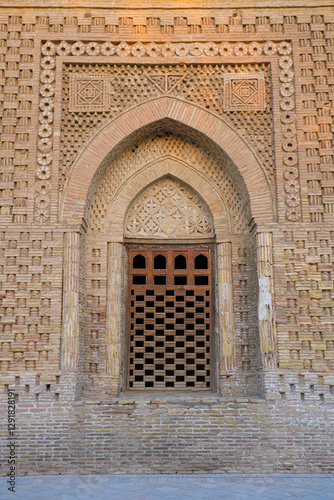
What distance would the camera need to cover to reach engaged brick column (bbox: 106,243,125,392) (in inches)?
283

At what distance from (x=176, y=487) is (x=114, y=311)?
270cm

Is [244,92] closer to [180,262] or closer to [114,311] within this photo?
[180,262]

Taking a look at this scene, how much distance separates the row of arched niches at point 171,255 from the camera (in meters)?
7.29

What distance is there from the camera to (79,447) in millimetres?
6281

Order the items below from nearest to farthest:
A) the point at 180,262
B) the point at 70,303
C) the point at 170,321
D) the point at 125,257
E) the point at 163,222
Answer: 1. the point at 70,303
2. the point at 170,321
3. the point at 125,257
4. the point at 163,222
5. the point at 180,262

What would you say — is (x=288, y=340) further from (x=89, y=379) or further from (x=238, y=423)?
(x=89, y=379)

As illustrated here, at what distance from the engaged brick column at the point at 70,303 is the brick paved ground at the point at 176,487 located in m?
1.46

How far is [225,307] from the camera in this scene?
7.40 metres

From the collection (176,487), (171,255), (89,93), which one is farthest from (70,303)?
(89,93)

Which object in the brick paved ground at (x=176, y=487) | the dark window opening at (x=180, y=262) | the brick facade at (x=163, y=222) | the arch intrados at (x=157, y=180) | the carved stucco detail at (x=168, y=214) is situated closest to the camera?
the brick paved ground at (x=176, y=487)

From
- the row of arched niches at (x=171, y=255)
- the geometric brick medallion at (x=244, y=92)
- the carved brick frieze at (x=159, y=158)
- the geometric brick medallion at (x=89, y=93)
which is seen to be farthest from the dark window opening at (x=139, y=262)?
the geometric brick medallion at (x=244, y=92)

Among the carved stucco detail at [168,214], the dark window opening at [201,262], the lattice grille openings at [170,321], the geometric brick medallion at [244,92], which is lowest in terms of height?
the lattice grille openings at [170,321]

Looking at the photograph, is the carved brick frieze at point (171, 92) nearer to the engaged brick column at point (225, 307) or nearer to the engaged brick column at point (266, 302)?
the engaged brick column at point (266, 302)

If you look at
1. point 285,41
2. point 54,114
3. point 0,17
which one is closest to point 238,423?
point 54,114
